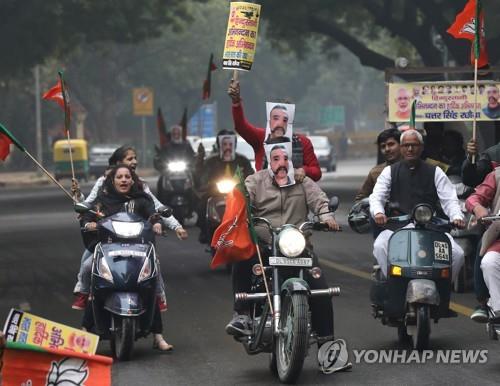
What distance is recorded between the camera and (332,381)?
30.0 feet

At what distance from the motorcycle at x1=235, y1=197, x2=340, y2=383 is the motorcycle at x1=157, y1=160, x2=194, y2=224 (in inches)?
605

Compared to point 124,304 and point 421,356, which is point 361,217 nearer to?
point 421,356

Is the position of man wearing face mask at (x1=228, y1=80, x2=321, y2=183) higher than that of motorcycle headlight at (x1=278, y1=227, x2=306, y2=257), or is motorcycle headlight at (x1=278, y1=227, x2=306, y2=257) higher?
man wearing face mask at (x1=228, y1=80, x2=321, y2=183)

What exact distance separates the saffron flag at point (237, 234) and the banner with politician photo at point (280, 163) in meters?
0.29

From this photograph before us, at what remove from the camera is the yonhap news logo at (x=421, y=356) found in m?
9.80

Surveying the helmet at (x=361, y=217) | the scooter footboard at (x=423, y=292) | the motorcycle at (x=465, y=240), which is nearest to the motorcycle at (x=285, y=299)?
the scooter footboard at (x=423, y=292)

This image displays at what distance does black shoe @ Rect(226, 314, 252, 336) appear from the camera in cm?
957

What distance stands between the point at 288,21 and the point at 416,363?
106 feet

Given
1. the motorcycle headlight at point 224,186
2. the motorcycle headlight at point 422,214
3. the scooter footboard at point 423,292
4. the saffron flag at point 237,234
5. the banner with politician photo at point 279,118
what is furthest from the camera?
the motorcycle headlight at point 224,186

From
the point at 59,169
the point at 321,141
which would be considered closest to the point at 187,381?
the point at 59,169

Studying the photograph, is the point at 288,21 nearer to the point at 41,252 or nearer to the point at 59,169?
the point at 59,169

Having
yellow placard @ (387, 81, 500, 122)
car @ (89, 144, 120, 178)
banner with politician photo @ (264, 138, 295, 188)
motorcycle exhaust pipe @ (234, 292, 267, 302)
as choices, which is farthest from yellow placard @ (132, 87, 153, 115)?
motorcycle exhaust pipe @ (234, 292, 267, 302)

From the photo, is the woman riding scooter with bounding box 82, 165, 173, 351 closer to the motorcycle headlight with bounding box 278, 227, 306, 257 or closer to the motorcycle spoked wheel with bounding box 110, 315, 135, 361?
the motorcycle spoked wheel with bounding box 110, 315, 135, 361

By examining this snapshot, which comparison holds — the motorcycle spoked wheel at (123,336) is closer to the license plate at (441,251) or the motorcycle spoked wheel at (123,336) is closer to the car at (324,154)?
the license plate at (441,251)
